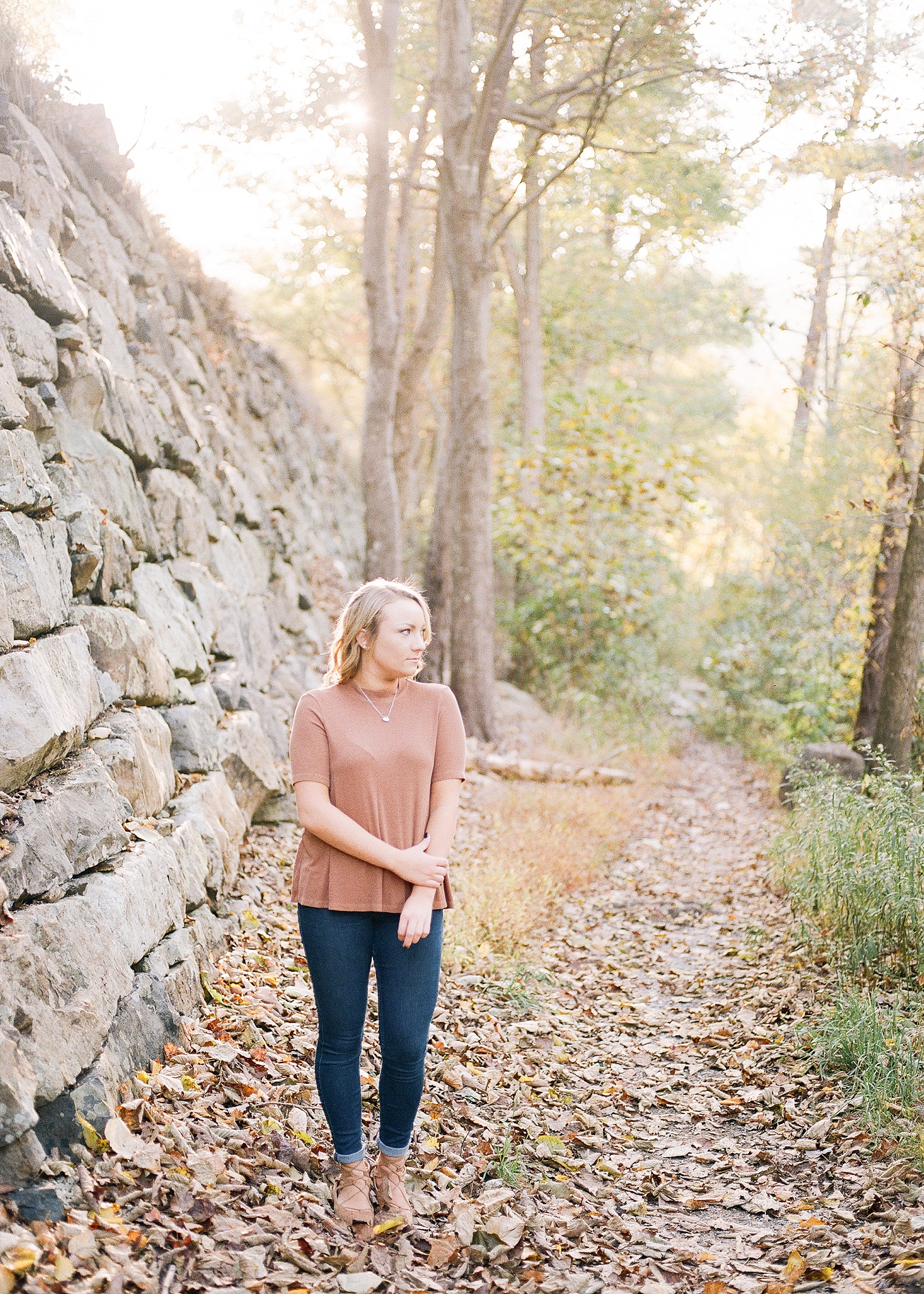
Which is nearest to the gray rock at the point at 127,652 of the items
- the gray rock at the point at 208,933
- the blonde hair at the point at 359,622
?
the gray rock at the point at 208,933

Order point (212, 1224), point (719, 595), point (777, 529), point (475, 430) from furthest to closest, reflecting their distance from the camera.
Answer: point (719, 595)
point (777, 529)
point (475, 430)
point (212, 1224)

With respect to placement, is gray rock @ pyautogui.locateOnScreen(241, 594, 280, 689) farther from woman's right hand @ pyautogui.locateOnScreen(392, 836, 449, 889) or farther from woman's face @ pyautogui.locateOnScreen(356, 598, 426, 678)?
woman's right hand @ pyautogui.locateOnScreen(392, 836, 449, 889)

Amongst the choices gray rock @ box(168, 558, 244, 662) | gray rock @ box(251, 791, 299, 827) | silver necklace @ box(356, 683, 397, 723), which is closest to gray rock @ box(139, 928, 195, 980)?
silver necklace @ box(356, 683, 397, 723)

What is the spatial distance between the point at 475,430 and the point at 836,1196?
8.87m

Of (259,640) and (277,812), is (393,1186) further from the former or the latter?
(259,640)

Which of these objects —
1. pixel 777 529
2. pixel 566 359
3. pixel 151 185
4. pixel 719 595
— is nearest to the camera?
pixel 151 185

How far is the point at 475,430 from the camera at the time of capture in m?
11.4

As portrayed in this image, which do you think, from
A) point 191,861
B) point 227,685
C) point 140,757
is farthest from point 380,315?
point 191,861

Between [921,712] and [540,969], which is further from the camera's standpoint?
[921,712]

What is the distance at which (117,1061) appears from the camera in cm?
367

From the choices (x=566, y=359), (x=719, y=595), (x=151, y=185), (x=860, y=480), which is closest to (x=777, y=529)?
(x=860, y=480)

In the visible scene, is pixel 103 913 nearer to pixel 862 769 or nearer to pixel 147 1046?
pixel 147 1046

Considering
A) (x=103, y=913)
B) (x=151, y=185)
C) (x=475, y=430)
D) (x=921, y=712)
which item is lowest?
(x=103, y=913)

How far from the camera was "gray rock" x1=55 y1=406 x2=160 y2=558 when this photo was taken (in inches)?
228
